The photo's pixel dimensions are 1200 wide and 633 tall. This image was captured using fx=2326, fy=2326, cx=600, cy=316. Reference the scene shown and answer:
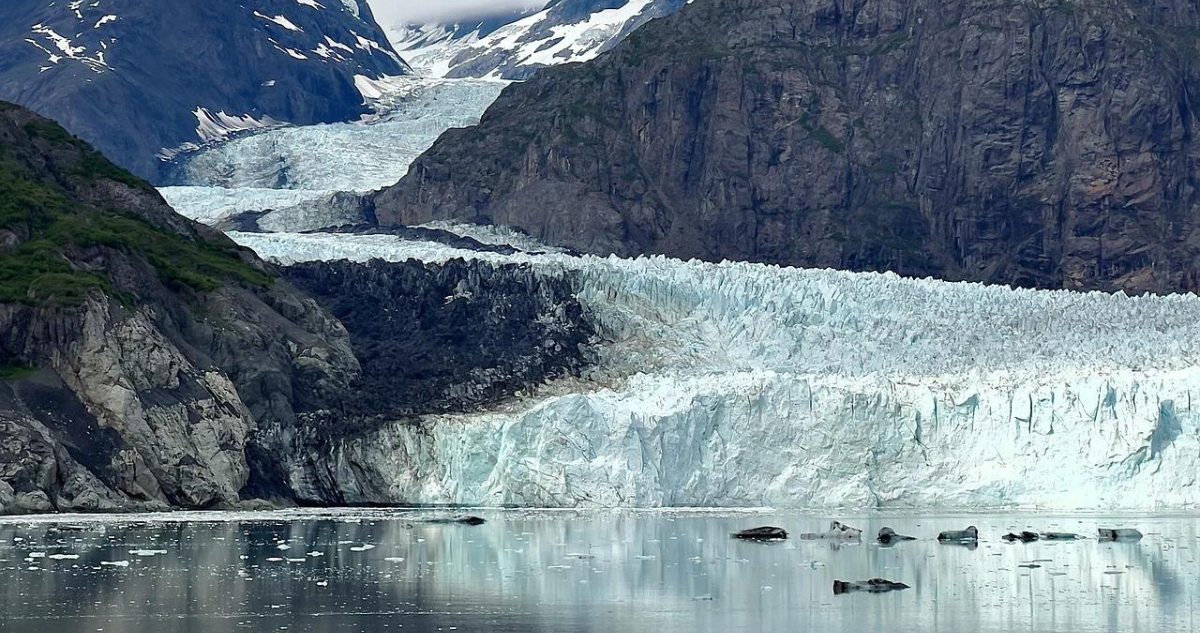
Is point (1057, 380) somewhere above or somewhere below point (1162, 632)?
above

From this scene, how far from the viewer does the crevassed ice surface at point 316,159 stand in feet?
359

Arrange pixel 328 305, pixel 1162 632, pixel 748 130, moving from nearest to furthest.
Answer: pixel 1162 632 < pixel 328 305 < pixel 748 130

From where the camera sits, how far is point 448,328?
234 feet

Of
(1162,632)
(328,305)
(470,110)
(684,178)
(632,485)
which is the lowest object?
(1162,632)

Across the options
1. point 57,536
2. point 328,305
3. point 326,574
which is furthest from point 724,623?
point 328,305

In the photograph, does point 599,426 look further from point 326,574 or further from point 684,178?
point 684,178

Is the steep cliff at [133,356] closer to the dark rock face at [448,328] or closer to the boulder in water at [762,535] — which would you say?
the dark rock face at [448,328]

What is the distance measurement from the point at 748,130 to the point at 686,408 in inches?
1554

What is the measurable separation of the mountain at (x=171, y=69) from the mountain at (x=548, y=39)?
443 inches

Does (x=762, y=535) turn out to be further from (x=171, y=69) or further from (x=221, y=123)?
(x=171, y=69)

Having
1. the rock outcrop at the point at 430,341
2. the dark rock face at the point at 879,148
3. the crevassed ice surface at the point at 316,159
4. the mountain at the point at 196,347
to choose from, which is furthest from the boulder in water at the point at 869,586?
the crevassed ice surface at the point at 316,159

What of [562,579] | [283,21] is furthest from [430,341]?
[283,21]

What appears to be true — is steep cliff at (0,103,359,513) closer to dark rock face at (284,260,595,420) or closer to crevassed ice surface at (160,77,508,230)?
dark rock face at (284,260,595,420)

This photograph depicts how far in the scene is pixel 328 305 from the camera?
7312cm
